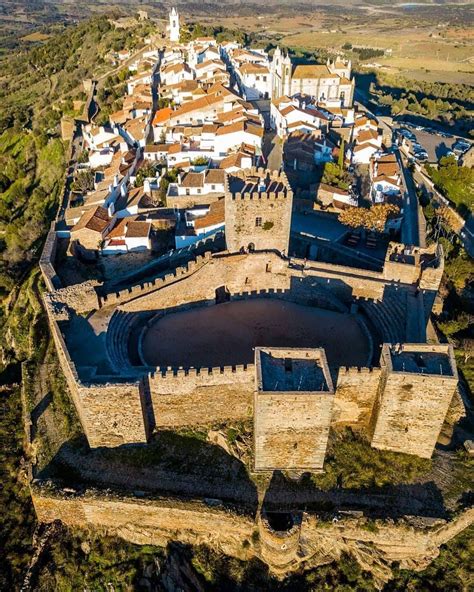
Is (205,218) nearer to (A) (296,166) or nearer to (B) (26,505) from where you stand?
(A) (296,166)

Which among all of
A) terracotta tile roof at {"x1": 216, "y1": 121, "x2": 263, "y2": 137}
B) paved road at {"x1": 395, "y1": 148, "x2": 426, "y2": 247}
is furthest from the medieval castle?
terracotta tile roof at {"x1": 216, "y1": 121, "x2": 263, "y2": 137}

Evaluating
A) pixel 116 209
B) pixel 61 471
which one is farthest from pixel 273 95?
pixel 61 471

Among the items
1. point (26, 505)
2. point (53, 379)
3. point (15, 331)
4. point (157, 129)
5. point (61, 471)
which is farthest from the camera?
point (157, 129)

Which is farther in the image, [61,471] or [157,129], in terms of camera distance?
[157,129]

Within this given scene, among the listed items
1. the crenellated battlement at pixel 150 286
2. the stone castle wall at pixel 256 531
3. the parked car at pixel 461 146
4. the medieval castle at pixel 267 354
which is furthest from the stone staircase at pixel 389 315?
the parked car at pixel 461 146

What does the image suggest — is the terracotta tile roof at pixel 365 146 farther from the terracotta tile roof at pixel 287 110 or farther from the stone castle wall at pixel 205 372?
the stone castle wall at pixel 205 372

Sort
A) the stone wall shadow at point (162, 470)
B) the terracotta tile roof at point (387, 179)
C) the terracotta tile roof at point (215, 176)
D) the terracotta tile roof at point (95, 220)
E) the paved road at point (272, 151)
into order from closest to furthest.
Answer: the stone wall shadow at point (162, 470), the terracotta tile roof at point (95, 220), the terracotta tile roof at point (215, 176), the terracotta tile roof at point (387, 179), the paved road at point (272, 151)
